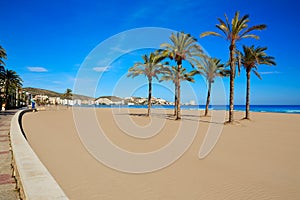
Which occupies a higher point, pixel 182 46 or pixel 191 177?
pixel 182 46

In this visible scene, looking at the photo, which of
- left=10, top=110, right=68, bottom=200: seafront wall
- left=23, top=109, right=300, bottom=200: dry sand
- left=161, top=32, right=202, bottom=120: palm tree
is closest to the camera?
left=10, top=110, right=68, bottom=200: seafront wall

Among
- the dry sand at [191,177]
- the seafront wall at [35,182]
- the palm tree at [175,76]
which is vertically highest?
the palm tree at [175,76]

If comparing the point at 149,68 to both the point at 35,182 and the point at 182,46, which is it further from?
the point at 35,182

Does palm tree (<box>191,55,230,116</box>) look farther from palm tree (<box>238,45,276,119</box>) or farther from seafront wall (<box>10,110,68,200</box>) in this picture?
seafront wall (<box>10,110,68,200</box>)

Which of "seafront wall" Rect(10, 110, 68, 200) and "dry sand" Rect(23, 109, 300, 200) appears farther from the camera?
"dry sand" Rect(23, 109, 300, 200)

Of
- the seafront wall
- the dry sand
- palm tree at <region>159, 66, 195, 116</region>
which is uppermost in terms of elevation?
palm tree at <region>159, 66, 195, 116</region>

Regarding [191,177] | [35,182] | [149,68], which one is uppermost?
[149,68]

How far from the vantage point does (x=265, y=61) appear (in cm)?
2600

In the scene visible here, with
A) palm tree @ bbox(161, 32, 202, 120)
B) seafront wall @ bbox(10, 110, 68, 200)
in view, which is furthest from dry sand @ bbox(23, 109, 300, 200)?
palm tree @ bbox(161, 32, 202, 120)

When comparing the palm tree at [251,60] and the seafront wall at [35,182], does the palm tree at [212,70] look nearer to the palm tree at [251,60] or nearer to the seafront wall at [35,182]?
the palm tree at [251,60]

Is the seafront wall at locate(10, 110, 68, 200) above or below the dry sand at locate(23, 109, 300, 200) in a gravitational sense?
above

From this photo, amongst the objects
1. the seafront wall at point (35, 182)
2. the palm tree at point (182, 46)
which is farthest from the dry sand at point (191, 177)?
the palm tree at point (182, 46)

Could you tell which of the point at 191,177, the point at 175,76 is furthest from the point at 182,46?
the point at 191,177

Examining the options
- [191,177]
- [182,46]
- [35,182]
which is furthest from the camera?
[182,46]
